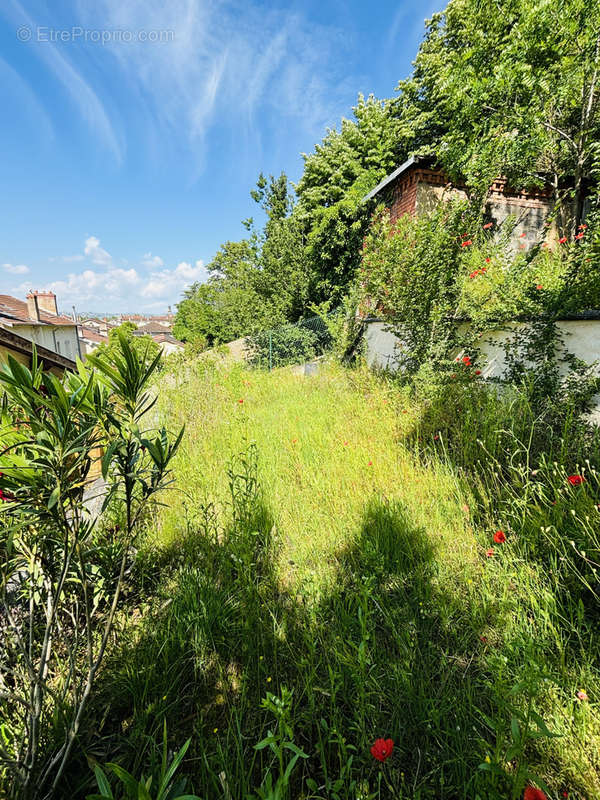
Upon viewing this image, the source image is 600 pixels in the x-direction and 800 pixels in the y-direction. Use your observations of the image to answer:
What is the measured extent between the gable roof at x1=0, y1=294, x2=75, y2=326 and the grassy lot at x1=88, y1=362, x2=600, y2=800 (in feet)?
81.9

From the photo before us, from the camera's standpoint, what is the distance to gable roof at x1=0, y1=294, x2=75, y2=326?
2063 centimetres

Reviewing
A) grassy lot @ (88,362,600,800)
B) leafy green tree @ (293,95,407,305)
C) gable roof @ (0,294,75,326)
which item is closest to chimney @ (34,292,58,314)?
gable roof @ (0,294,75,326)

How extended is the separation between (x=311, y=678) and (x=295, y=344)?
29.0 ft

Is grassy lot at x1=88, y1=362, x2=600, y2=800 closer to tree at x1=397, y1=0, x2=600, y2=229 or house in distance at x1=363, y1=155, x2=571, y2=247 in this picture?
tree at x1=397, y1=0, x2=600, y2=229

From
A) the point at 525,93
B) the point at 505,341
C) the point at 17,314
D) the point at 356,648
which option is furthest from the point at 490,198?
the point at 17,314

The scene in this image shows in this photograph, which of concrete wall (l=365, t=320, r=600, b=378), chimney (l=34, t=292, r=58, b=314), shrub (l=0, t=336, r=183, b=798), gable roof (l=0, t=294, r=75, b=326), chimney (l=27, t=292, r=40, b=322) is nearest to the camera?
shrub (l=0, t=336, r=183, b=798)

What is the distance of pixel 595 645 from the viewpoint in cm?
134

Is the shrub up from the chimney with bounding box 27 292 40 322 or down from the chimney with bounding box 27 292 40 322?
down

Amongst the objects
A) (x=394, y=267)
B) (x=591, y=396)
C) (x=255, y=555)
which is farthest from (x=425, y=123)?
(x=255, y=555)

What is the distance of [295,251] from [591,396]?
35.6 feet

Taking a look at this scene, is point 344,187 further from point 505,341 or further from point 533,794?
point 533,794

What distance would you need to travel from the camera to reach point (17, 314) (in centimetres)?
2327

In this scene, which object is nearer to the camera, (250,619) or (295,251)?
(250,619)

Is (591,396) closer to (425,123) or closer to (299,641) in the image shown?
(299,641)
